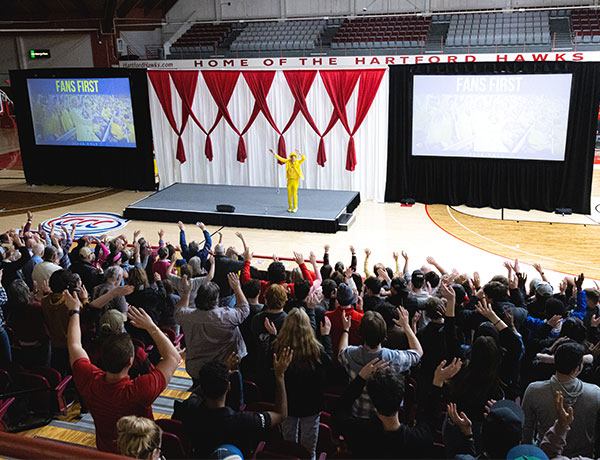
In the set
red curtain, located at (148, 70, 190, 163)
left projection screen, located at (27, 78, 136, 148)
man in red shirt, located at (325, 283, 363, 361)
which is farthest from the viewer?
left projection screen, located at (27, 78, 136, 148)

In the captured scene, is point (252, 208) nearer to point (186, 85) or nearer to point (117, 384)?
point (186, 85)

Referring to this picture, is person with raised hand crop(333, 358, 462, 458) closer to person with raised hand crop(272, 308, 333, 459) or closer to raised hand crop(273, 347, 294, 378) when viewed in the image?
raised hand crop(273, 347, 294, 378)

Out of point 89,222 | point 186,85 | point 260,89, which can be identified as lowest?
point 89,222

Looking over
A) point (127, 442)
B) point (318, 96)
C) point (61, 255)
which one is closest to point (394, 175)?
point (318, 96)

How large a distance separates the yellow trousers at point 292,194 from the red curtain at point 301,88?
2.12 meters

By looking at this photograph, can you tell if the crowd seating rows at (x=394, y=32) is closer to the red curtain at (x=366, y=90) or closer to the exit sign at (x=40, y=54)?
the red curtain at (x=366, y=90)

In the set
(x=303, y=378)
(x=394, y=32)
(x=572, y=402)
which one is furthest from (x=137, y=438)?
(x=394, y=32)

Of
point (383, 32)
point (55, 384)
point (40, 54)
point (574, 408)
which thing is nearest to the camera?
point (574, 408)

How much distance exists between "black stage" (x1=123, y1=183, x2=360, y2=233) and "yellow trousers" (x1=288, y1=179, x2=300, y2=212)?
0.52 ft

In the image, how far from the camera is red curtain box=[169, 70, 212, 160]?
1527cm

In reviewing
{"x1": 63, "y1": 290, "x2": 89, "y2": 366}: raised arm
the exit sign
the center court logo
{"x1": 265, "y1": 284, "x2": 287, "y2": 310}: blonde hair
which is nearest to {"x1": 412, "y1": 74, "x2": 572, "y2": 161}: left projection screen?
the center court logo

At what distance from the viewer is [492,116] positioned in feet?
43.6

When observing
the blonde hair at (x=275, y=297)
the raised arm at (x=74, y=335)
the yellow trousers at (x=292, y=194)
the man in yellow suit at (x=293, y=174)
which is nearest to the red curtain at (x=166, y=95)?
the man in yellow suit at (x=293, y=174)

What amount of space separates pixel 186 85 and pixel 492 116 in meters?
7.77
